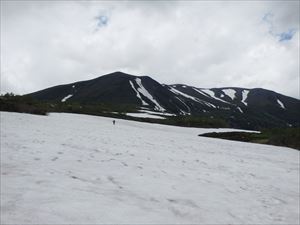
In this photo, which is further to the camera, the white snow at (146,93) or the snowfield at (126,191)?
the white snow at (146,93)

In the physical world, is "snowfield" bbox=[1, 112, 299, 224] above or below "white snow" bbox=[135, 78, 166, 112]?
below

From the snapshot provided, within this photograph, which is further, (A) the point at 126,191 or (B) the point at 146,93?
(B) the point at 146,93

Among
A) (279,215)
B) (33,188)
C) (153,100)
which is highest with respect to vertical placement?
(153,100)

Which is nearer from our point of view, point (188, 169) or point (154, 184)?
point (154, 184)

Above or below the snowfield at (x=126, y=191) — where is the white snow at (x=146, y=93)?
above

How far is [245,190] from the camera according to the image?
10.2 m

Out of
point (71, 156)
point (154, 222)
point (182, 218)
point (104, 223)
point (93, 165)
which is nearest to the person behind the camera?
point (104, 223)

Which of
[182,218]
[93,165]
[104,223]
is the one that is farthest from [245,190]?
[104,223]

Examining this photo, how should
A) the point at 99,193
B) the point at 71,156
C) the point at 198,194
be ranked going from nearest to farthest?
1. the point at 99,193
2. the point at 198,194
3. the point at 71,156

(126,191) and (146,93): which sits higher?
(146,93)

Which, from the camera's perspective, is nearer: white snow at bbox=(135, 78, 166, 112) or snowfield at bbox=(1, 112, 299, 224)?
snowfield at bbox=(1, 112, 299, 224)

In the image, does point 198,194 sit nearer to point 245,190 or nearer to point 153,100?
point 245,190

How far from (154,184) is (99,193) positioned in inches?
86.5

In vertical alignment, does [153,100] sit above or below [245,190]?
above
